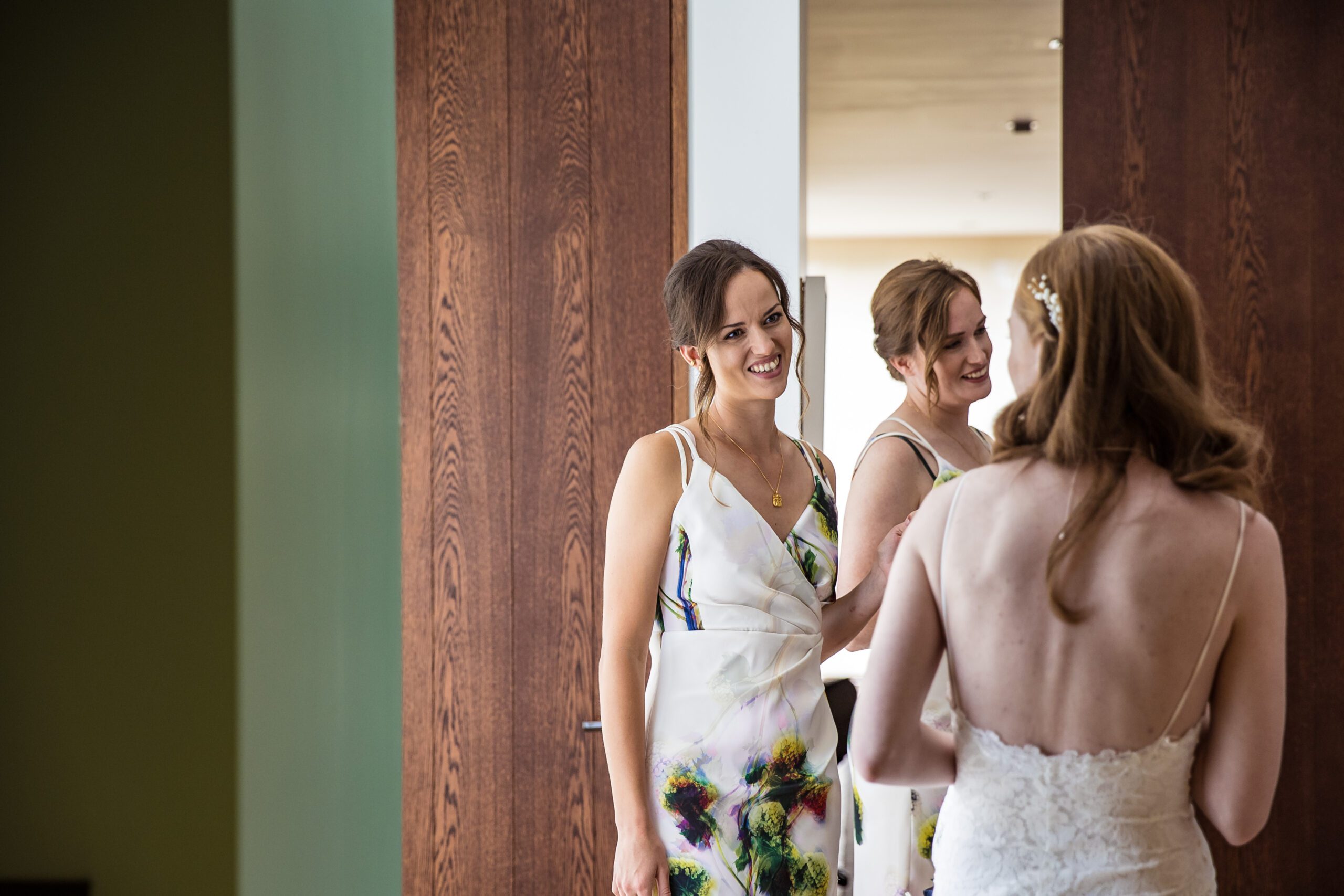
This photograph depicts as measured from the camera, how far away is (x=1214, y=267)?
8.76 feet

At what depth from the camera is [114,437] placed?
0.64m

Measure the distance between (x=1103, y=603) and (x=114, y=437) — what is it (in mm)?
882

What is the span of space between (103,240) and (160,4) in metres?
0.15

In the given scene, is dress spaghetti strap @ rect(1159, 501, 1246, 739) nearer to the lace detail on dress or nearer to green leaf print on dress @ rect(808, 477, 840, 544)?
the lace detail on dress

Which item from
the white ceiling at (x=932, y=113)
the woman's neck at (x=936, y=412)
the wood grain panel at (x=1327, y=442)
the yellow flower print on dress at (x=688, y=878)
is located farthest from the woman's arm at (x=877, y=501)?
the white ceiling at (x=932, y=113)

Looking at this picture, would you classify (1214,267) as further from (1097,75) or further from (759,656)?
(759,656)

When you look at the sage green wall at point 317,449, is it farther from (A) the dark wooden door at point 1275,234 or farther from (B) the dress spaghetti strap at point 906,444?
(A) the dark wooden door at point 1275,234

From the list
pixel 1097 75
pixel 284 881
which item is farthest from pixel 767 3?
pixel 284 881

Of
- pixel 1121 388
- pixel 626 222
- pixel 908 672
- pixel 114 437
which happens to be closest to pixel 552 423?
pixel 626 222

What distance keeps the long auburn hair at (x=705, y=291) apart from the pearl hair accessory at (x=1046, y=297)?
1.92 feet

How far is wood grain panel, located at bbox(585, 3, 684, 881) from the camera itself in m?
2.51

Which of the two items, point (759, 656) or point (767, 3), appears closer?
point (759, 656)

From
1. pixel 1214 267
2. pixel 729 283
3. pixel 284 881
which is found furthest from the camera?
pixel 1214 267

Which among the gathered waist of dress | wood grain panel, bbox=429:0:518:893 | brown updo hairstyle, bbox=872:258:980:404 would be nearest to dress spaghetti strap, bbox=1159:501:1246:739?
the gathered waist of dress
